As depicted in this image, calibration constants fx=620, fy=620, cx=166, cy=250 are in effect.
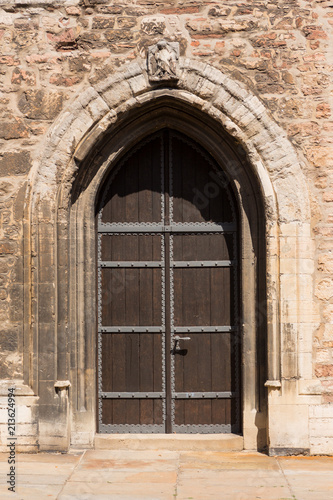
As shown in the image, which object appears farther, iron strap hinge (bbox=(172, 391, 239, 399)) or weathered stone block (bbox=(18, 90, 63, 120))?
iron strap hinge (bbox=(172, 391, 239, 399))

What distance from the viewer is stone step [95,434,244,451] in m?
5.46

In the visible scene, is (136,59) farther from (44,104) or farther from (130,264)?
(130,264)

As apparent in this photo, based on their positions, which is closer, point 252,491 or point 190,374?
point 252,491

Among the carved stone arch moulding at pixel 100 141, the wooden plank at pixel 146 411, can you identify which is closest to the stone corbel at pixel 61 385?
the carved stone arch moulding at pixel 100 141

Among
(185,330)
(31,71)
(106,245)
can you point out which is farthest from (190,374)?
(31,71)

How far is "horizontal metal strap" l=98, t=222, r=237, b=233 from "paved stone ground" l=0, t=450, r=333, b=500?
6.42 feet

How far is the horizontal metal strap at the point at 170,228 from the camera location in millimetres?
5672

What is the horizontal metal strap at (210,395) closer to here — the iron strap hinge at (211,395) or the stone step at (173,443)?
the iron strap hinge at (211,395)

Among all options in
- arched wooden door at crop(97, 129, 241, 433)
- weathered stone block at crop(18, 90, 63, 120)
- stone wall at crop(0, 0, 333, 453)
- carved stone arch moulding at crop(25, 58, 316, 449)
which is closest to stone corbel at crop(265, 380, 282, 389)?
carved stone arch moulding at crop(25, 58, 316, 449)

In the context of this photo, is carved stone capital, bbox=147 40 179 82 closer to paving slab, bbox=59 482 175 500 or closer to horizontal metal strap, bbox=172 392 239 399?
horizontal metal strap, bbox=172 392 239 399

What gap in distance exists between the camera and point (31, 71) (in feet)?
17.7

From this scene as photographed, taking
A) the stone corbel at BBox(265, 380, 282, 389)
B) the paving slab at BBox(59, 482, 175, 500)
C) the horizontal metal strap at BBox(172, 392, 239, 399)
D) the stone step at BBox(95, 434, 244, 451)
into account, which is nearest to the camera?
the paving slab at BBox(59, 482, 175, 500)

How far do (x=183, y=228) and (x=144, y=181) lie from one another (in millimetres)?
566

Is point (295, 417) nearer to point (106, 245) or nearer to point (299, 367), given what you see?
point (299, 367)
